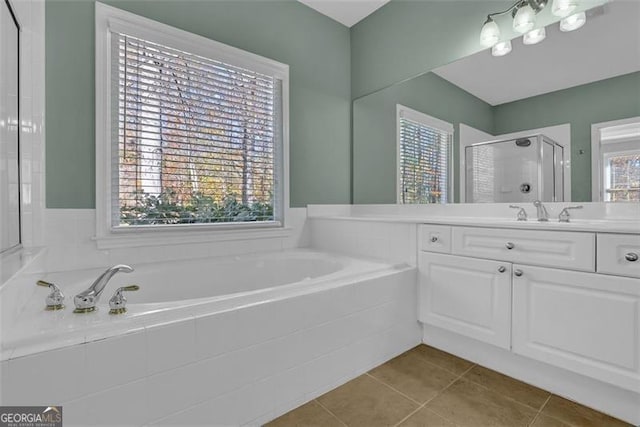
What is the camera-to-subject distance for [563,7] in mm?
1627

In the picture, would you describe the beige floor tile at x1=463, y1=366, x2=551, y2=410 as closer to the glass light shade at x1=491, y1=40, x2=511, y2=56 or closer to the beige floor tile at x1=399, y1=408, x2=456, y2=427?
the beige floor tile at x1=399, y1=408, x2=456, y2=427

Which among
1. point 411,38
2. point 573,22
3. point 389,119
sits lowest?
point 389,119

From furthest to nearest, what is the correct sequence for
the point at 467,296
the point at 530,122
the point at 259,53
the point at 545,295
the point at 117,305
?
the point at 259,53, the point at 530,122, the point at 467,296, the point at 545,295, the point at 117,305

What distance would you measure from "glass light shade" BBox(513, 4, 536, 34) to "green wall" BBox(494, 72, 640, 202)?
0.40 meters

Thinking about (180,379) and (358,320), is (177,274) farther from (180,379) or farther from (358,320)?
(358,320)

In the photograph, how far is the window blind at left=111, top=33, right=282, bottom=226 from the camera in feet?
5.88

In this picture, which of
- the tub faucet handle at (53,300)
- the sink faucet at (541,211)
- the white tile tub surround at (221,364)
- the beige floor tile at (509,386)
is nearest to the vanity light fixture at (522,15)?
the sink faucet at (541,211)

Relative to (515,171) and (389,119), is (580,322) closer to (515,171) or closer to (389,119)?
(515,171)

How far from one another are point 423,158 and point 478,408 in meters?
1.66

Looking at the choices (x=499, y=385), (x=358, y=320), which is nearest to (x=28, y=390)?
(x=358, y=320)

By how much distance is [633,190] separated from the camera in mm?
1445

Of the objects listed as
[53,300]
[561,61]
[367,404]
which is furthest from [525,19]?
[53,300]

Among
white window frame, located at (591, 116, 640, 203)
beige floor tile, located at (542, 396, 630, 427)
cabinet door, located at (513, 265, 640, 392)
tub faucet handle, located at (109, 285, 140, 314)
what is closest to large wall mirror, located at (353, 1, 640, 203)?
white window frame, located at (591, 116, 640, 203)

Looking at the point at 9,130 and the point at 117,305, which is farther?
the point at 9,130
